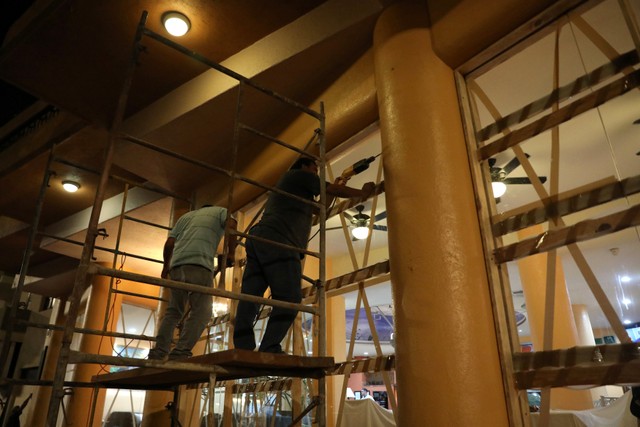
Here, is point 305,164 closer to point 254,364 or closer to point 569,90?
point 254,364

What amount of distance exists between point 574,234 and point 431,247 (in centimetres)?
70

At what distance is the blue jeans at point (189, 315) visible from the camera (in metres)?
3.01

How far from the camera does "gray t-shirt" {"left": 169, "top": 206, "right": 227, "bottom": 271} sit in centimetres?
321

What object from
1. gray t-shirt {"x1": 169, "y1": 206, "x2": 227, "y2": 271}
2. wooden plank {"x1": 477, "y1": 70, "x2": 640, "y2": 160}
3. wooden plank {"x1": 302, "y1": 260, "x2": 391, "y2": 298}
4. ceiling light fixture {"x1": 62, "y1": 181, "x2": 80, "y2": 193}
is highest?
ceiling light fixture {"x1": 62, "y1": 181, "x2": 80, "y2": 193}

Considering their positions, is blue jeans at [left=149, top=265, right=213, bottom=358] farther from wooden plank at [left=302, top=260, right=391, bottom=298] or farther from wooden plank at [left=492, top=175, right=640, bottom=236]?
wooden plank at [left=492, top=175, right=640, bottom=236]

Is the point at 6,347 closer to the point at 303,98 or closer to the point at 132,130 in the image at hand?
the point at 132,130

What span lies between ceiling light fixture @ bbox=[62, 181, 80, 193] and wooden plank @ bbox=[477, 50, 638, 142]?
552cm

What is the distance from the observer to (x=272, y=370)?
235 cm

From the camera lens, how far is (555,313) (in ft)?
23.4

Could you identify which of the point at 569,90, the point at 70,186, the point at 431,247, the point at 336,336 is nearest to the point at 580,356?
the point at 431,247

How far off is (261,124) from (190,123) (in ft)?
2.30

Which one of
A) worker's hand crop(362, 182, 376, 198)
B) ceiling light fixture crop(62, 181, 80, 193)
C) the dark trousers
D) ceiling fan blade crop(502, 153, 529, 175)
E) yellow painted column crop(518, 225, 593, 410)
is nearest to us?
the dark trousers

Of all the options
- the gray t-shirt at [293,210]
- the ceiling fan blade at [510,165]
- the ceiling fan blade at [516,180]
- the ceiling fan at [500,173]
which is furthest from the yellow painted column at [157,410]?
the ceiling fan blade at [516,180]

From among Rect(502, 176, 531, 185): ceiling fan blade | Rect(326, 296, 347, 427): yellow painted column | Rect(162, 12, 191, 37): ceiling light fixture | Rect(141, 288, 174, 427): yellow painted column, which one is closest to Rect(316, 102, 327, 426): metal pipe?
Rect(162, 12, 191, 37): ceiling light fixture
